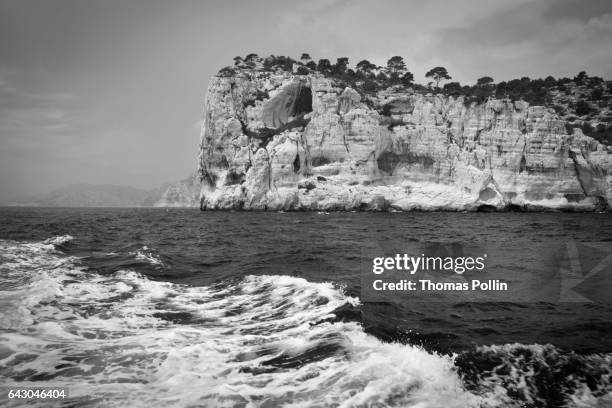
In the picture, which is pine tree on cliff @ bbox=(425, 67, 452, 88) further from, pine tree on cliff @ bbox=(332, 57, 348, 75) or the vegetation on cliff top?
pine tree on cliff @ bbox=(332, 57, 348, 75)

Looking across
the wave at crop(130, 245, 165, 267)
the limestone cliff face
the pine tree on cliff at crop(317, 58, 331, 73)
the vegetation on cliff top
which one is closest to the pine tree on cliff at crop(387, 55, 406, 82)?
the vegetation on cliff top

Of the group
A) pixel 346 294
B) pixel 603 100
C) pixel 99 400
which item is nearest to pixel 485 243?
pixel 346 294

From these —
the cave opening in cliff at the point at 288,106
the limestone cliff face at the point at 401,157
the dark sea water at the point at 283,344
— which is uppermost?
the cave opening in cliff at the point at 288,106

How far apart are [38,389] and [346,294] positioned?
5.62 meters

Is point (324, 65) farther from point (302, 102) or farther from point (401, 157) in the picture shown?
point (401, 157)

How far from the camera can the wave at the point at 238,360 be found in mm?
4000

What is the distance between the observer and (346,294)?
26.7 ft

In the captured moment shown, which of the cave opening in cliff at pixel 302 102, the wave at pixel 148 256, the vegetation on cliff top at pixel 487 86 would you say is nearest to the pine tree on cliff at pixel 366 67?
the vegetation on cliff top at pixel 487 86

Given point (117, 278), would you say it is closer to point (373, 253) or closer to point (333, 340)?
point (333, 340)

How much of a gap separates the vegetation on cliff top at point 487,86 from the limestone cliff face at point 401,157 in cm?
466

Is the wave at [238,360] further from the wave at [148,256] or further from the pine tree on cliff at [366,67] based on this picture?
the pine tree on cliff at [366,67]

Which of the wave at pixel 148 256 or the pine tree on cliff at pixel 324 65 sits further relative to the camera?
the pine tree on cliff at pixel 324 65

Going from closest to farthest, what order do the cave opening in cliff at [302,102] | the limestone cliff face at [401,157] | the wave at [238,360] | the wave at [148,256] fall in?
the wave at [238,360], the wave at [148,256], the limestone cliff face at [401,157], the cave opening in cliff at [302,102]

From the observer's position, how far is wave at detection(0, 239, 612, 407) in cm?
400
